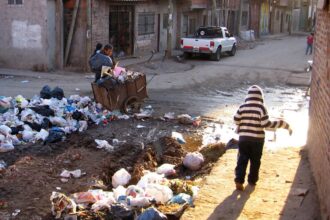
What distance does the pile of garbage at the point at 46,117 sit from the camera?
949 cm

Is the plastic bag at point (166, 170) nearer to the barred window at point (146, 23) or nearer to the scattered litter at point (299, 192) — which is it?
the scattered litter at point (299, 192)

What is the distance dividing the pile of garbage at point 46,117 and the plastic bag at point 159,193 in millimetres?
3800

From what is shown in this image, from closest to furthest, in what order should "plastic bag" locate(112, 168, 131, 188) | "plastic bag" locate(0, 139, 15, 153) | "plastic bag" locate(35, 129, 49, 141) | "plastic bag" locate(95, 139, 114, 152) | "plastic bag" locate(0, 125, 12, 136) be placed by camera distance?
1. "plastic bag" locate(112, 168, 131, 188)
2. "plastic bag" locate(0, 139, 15, 153)
3. "plastic bag" locate(95, 139, 114, 152)
4. "plastic bag" locate(0, 125, 12, 136)
5. "plastic bag" locate(35, 129, 49, 141)

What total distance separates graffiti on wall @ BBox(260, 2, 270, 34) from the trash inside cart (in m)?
37.2

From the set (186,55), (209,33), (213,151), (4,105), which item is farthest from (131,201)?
(209,33)

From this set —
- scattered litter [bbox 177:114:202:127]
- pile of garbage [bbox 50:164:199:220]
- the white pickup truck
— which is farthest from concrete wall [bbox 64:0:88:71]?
pile of garbage [bbox 50:164:199:220]

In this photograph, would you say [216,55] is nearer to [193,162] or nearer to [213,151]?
[213,151]

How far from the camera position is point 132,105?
39.9 ft

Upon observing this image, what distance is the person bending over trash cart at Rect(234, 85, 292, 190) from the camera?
635 cm

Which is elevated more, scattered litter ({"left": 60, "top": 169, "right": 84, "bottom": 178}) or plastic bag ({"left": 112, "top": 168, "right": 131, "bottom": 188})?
plastic bag ({"left": 112, "top": 168, "right": 131, "bottom": 188})

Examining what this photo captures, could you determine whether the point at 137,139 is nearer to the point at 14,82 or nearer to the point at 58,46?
the point at 14,82

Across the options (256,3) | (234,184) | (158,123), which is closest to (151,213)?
(234,184)

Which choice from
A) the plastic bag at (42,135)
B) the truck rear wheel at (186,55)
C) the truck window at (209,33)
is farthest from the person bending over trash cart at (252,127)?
the truck window at (209,33)

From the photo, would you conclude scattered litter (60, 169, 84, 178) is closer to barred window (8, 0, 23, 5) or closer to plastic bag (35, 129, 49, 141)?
plastic bag (35, 129, 49, 141)
